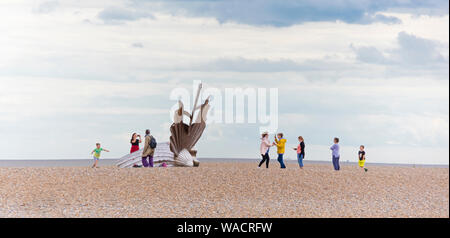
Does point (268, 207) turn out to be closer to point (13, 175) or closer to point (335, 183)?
point (335, 183)

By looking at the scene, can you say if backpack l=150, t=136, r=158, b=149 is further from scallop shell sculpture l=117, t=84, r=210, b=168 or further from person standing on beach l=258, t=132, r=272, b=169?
person standing on beach l=258, t=132, r=272, b=169

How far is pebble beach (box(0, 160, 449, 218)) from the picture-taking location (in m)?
14.8

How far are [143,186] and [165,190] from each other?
3.27ft

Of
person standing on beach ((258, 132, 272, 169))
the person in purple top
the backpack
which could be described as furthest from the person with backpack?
the person in purple top

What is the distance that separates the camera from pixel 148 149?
24.1 m

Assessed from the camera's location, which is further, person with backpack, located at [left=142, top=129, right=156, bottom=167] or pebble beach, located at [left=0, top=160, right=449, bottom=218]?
person with backpack, located at [left=142, top=129, right=156, bottom=167]

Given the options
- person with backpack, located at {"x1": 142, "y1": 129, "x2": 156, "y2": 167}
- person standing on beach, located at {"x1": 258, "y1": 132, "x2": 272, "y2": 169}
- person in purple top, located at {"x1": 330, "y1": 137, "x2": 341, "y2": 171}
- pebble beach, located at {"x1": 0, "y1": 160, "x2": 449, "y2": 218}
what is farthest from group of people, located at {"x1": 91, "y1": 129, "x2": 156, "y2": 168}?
person in purple top, located at {"x1": 330, "y1": 137, "x2": 341, "y2": 171}

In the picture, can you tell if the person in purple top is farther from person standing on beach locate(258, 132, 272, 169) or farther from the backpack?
the backpack

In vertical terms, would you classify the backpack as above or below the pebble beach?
above

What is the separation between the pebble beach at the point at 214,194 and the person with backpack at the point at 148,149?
285 centimetres

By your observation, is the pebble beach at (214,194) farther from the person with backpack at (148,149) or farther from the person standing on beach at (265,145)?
the person with backpack at (148,149)

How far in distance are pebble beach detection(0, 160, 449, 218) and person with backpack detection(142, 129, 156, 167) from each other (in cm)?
285

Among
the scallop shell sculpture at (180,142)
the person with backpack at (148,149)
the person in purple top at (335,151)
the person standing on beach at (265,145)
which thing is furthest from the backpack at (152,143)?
the person in purple top at (335,151)
